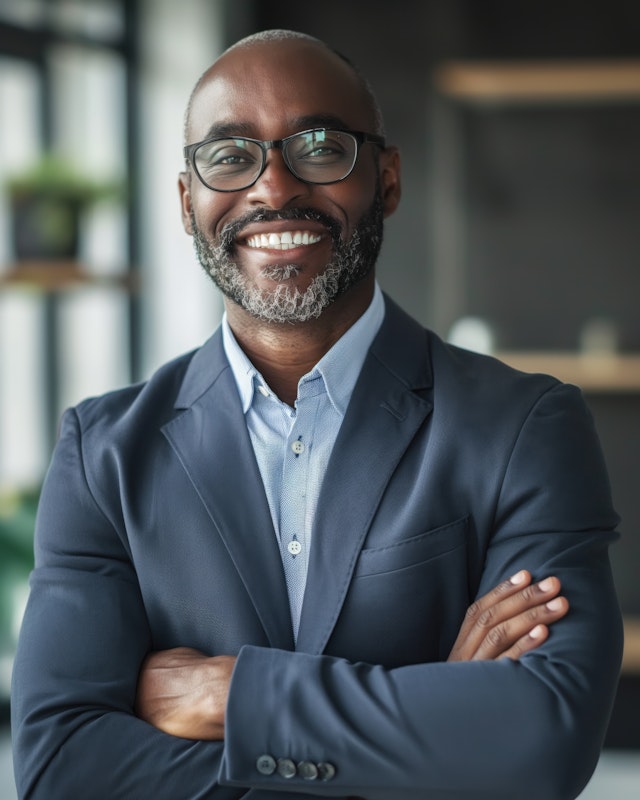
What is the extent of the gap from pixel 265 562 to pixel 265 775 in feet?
0.93

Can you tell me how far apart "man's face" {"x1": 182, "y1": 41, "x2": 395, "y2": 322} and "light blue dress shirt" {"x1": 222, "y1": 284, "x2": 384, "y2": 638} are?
87mm

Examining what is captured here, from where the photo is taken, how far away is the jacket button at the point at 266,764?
4.46 feet

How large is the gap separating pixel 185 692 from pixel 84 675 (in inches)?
5.5

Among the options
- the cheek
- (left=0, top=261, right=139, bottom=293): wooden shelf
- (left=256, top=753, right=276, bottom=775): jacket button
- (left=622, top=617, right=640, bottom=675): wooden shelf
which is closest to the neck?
the cheek

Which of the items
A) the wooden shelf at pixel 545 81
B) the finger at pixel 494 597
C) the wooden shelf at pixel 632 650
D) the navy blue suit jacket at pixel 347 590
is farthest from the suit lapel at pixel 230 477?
the wooden shelf at pixel 545 81

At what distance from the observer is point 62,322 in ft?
14.7

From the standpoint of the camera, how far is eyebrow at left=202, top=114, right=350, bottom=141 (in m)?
1.54

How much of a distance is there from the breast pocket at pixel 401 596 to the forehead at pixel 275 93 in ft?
1.90

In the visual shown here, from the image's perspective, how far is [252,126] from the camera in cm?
155

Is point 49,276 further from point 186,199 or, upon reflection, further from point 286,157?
point 286,157

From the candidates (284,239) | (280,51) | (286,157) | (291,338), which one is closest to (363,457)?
(291,338)

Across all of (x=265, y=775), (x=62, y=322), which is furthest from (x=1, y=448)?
(x=265, y=775)

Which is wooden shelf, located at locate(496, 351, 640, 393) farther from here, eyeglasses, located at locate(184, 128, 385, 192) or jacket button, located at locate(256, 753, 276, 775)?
jacket button, located at locate(256, 753, 276, 775)

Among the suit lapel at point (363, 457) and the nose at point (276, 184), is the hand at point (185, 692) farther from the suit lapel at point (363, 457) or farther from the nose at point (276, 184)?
the nose at point (276, 184)
